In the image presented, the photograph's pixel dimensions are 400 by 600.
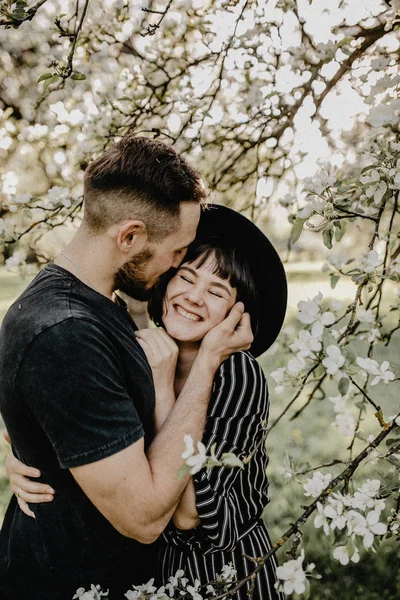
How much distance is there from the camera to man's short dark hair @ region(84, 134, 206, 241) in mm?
2006

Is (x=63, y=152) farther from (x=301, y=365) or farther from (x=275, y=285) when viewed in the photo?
(x=301, y=365)

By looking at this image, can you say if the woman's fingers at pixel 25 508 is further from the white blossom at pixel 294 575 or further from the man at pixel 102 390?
the white blossom at pixel 294 575

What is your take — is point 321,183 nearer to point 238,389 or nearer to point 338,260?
point 338,260

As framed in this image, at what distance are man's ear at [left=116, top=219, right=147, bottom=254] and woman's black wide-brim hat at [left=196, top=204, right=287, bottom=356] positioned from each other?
1.35 ft

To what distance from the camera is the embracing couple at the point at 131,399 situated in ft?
5.26

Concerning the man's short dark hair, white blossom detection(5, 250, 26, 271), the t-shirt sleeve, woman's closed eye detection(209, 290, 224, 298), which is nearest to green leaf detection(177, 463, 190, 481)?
the t-shirt sleeve

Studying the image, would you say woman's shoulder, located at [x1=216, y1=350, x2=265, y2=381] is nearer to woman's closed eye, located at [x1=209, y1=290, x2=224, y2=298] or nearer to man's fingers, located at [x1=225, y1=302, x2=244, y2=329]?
man's fingers, located at [x1=225, y1=302, x2=244, y2=329]

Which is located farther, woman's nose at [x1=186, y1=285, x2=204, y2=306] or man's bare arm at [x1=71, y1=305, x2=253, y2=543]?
woman's nose at [x1=186, y1=285, x2=204, y2=306]

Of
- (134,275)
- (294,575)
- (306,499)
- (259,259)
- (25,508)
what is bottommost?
(25,508)

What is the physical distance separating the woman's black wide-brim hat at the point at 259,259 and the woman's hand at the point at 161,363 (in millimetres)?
435

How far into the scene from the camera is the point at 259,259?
7.97 ft

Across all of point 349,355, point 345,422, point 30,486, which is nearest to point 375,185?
point 349,355

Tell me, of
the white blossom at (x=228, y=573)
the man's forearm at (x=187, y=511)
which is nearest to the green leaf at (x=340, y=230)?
the man's forearm at (x=187, y=511)

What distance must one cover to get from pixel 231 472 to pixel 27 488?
64 centimetres
